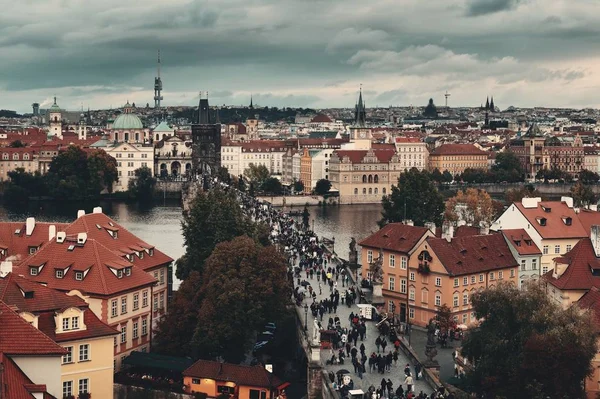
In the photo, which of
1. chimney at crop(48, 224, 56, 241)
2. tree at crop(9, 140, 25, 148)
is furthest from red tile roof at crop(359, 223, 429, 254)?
tree at crop(9, 140, 25, 148)

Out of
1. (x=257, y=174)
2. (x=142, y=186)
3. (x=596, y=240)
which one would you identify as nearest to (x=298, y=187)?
(x=257, y=174)

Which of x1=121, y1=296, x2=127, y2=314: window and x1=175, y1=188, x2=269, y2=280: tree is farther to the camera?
x1=175, y1=188, x2=269, y2=280: tree

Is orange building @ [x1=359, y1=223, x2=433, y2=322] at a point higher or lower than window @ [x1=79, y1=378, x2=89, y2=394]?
higher

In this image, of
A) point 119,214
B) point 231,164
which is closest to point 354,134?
point 231,164

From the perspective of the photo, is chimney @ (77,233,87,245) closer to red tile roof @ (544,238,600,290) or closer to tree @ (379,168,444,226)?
red tile roof @ (544,238,600,290)

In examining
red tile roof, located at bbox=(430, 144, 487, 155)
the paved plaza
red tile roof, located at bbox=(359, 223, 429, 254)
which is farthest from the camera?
red tile roof, located at bbox=(430, 144, 487, 155)

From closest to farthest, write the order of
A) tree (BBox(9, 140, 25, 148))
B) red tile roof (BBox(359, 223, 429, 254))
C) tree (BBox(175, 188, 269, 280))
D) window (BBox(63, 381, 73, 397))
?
window (BBox(63, 381, 73, 397)) → red tile roof (BBox(359, 223, 429, 254)) → tree (BBox(175, 188, 269, 280)) → tree (BBox(9, 140, 25, 148))

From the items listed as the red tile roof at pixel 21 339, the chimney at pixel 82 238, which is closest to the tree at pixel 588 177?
the chimney at pixel 82 238
